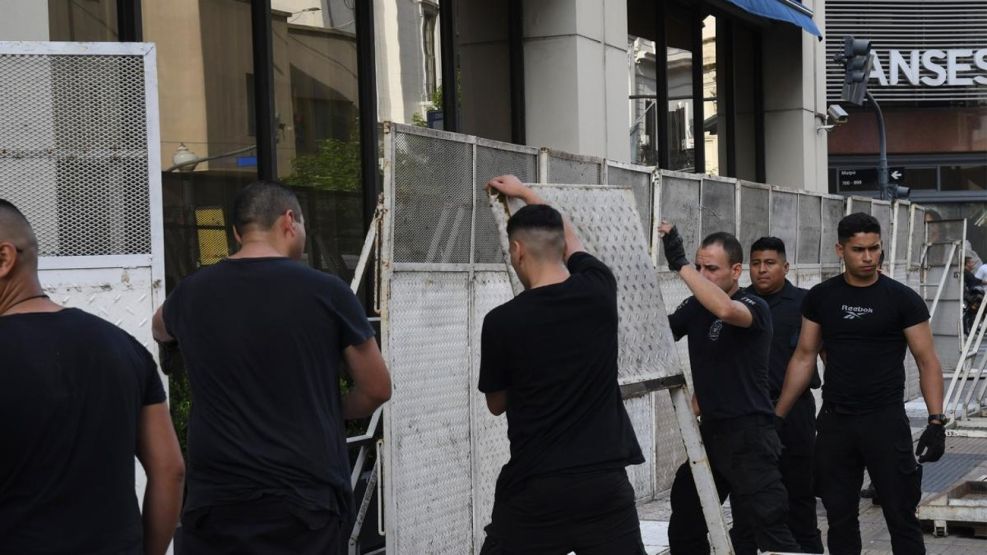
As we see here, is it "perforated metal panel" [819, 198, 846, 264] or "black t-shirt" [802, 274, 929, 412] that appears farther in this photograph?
"perforated metal panel" [819, 198, 846, 264]

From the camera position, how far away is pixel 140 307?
5.26 meters

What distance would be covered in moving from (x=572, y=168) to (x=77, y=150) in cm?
461

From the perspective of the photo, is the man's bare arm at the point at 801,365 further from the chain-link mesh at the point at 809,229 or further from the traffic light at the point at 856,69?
the traffic light at the point at 856,69

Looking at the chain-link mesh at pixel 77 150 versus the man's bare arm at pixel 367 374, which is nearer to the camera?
the man's bare arm at pixel 367 374

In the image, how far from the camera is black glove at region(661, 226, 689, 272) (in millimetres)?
6168

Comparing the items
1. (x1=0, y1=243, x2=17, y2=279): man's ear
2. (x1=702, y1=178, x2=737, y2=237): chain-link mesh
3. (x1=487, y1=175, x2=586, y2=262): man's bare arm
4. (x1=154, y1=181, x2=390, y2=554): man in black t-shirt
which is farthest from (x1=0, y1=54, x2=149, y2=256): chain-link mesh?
(x1=702, y1=178, x2=737, y2=237): chain-link mesh

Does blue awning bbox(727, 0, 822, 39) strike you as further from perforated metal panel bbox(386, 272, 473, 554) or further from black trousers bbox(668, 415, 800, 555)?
black trousers bbox(668, 415, 800, 555)

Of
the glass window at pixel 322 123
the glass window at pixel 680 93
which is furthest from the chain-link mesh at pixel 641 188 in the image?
the glass window at pixel 680 93

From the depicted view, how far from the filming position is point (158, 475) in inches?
147

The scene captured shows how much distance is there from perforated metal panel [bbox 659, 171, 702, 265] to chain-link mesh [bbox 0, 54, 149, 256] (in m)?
6.10

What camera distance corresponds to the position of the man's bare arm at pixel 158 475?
12.2 feet

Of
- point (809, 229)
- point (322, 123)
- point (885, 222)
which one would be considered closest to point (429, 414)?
point (322, 123)

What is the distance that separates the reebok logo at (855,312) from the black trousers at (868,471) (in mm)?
497

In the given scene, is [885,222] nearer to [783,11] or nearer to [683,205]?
[783,11]
